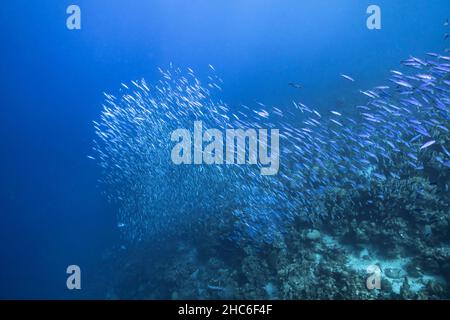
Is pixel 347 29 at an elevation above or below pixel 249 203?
above

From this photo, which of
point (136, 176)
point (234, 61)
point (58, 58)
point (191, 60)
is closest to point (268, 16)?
point (234, 61)

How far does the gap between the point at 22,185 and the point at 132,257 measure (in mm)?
28584

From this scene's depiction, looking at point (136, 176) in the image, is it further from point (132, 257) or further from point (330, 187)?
point (330, 187)

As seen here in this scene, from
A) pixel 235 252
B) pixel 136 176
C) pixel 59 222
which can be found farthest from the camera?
pixel 59 222

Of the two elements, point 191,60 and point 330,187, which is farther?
point 191,60

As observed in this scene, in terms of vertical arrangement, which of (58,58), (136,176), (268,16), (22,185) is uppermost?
(268,16)

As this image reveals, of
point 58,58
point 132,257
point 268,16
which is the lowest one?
point 132,257

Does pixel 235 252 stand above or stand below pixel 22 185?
below

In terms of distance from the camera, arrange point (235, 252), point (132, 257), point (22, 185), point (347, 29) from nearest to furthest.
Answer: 1. point (235, 252)
2. point (132, 257)
3. point (22, 185)
4. point (347, 29)

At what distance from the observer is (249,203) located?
948cm

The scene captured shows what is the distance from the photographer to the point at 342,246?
27.9 feet

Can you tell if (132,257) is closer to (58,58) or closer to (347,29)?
(58,58)

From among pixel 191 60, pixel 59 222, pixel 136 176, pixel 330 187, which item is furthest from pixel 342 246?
pixel 191 60
